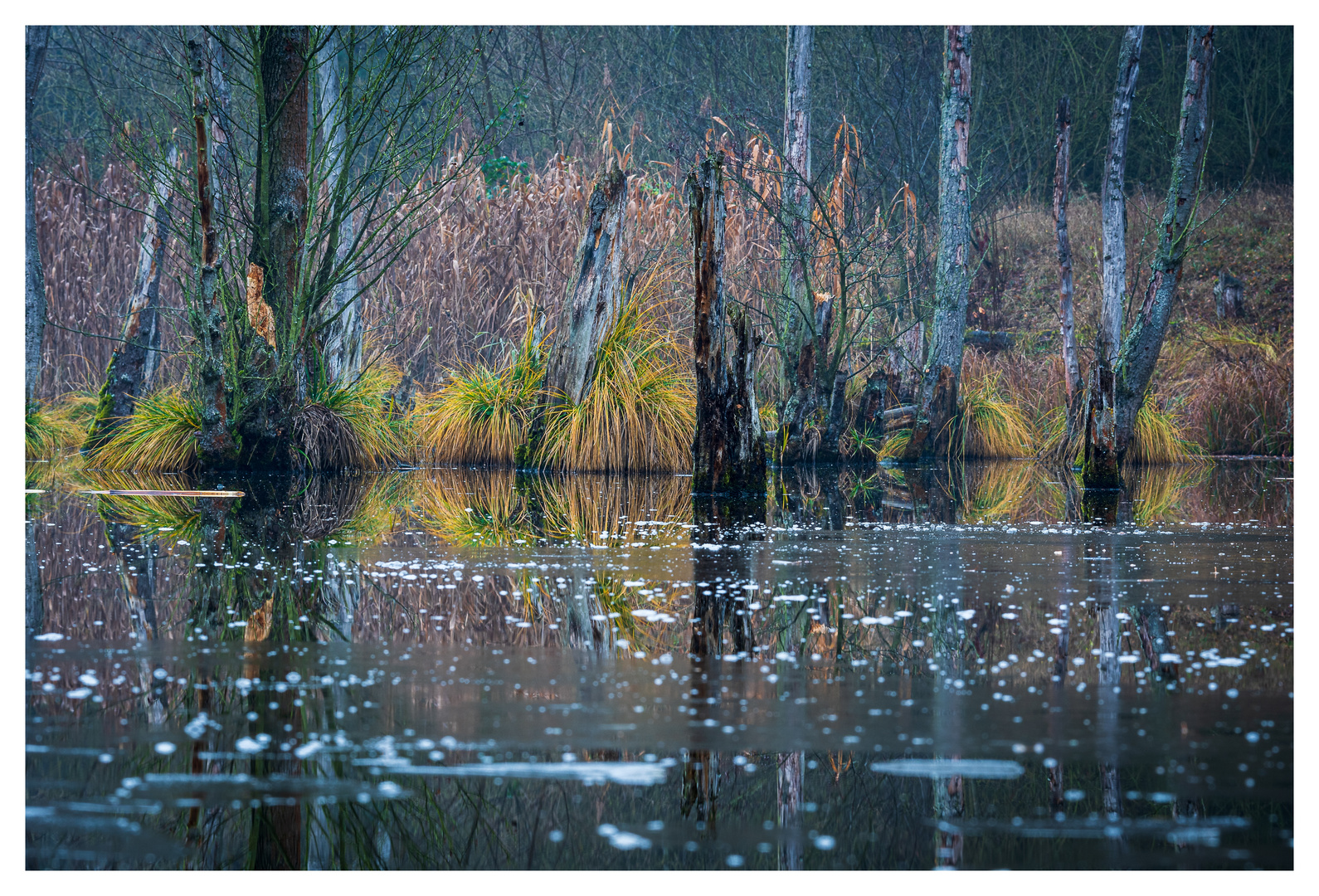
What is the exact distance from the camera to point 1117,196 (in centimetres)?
1048

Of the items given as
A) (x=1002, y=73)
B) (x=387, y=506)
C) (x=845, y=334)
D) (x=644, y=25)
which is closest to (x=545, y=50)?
(x=644, y=25)

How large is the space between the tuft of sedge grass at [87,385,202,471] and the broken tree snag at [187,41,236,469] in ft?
0.37

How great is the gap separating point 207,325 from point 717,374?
3.58 metres

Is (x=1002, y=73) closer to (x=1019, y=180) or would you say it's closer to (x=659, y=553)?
(x=1019, y=180)

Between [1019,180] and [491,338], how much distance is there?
36.5ft

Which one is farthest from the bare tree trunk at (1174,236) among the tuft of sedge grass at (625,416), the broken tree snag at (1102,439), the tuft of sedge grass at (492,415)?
the tuft of sedge grass at (492,415)

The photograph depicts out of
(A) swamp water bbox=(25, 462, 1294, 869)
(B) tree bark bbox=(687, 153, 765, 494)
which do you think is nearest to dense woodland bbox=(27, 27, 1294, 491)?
(B) tree bark bbox=(687, 153, 765, 494)

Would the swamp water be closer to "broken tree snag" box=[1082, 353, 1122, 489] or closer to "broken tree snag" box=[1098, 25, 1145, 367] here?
"broken tree snag" box=[1082, 353, 1122, 489]

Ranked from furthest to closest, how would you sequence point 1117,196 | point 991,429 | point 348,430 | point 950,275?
1. point 991,429
2. point 950,275
3. point 1117,196
4. point 348,430

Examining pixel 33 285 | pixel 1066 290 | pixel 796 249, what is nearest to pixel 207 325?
pixel 33 285

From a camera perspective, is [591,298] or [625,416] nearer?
[625,416]

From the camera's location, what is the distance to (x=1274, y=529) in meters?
5.97

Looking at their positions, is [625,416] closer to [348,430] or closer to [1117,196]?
[348,430]

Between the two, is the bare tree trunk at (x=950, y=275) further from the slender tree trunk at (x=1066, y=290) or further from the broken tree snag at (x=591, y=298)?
the broken tree snag at (x=591, y=298)
